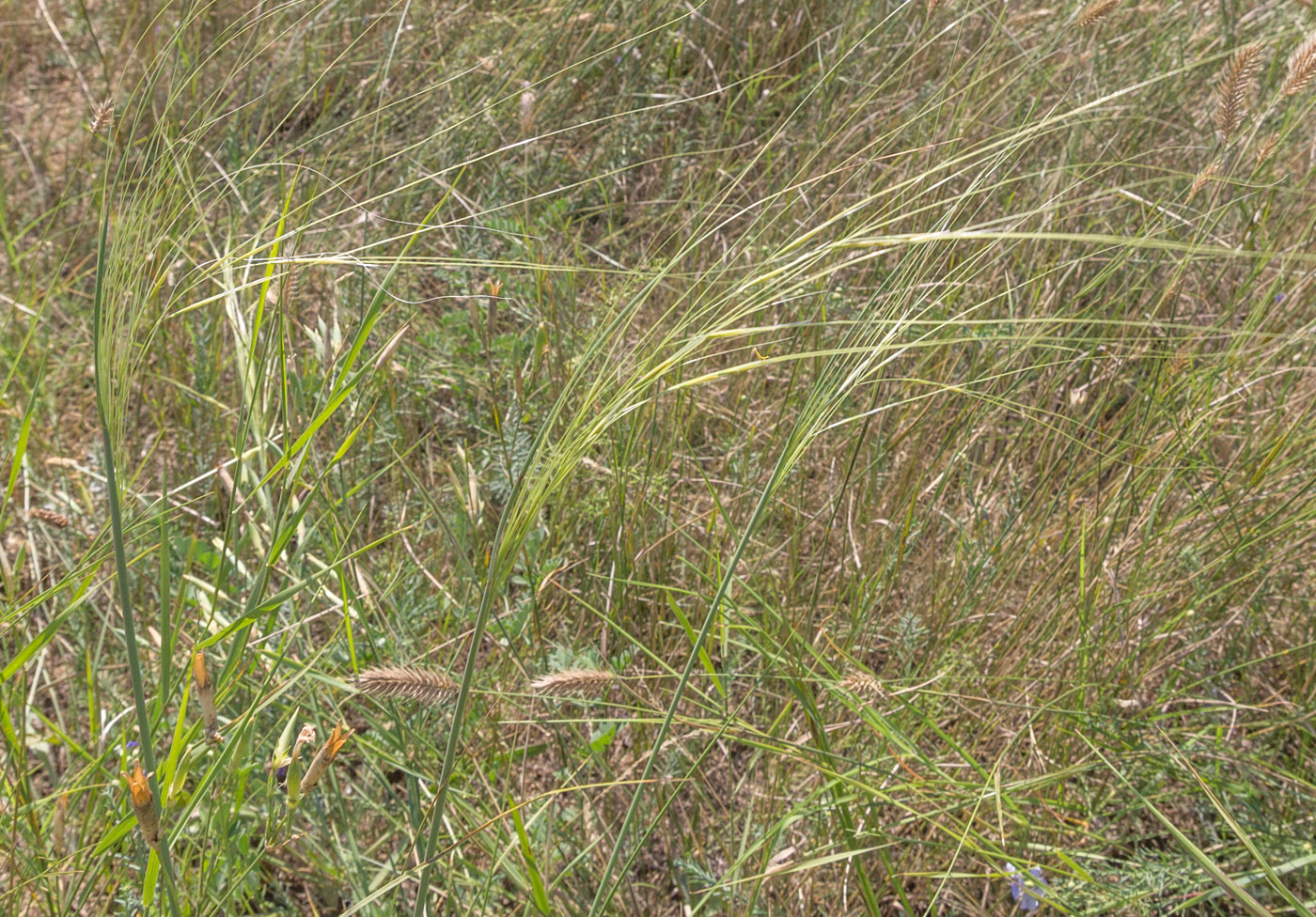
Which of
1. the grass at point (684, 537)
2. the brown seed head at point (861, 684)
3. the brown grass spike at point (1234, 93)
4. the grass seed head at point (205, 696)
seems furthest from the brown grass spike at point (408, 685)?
the brown grass spike at point (1234, 93)

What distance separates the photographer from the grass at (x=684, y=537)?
3.38ft

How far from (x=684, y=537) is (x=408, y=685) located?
78cm

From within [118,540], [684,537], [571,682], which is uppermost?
[118,540]

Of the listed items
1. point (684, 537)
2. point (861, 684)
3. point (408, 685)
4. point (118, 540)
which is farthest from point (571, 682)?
point (684, 537)

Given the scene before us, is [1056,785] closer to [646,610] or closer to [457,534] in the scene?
[646,610]

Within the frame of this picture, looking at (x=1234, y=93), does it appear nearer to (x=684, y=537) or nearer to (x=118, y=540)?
(x=684, y=537)

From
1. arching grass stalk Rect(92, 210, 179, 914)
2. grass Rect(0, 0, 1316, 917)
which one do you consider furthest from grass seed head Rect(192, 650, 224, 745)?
arching grass stalk Rect(92, 210, 179, 914)

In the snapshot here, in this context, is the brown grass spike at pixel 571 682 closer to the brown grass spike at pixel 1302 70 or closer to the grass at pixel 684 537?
the grass at pixel 684 537

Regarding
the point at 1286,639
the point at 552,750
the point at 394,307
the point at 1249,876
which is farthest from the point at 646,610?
the point at 1286,639

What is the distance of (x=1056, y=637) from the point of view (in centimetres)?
156

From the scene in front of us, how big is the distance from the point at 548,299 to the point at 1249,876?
1529mm

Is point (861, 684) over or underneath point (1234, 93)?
underneath

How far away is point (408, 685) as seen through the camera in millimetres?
954

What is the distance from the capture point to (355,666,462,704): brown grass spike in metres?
0.92
